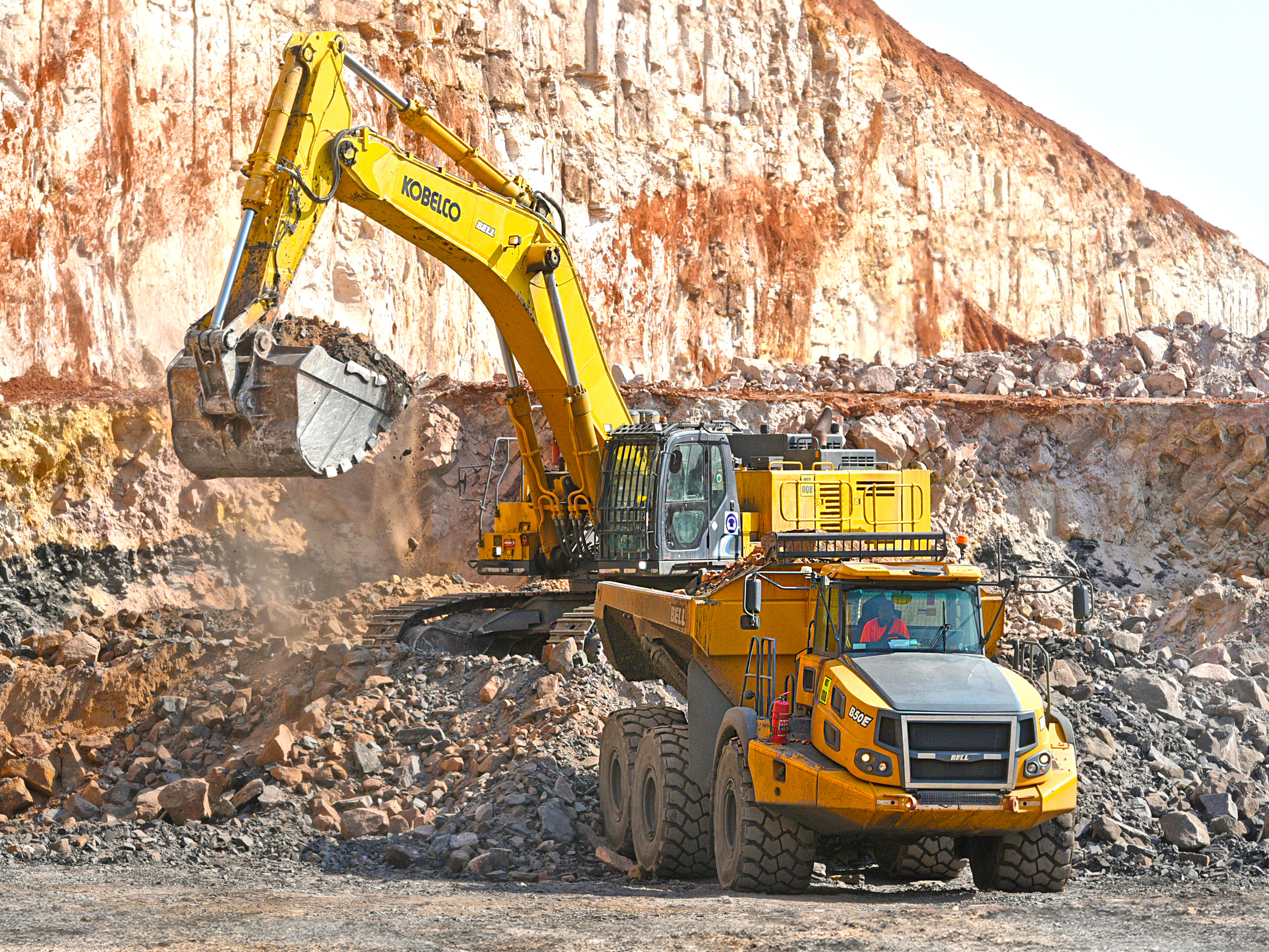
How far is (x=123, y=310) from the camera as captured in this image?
2183 centimetres

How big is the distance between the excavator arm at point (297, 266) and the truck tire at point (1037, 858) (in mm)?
5841

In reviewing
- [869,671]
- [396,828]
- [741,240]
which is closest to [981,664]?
[869,671]

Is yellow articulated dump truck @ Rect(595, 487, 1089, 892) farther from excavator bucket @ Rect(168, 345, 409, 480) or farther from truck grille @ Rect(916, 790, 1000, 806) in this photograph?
excavator bucket @ Rect(168, 345, 409, 480)

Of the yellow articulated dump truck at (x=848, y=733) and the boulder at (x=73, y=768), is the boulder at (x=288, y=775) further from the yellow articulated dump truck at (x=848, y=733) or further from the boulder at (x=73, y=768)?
the yellow articulated dump truck at (x=848, y=733)

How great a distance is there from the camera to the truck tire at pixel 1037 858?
849cm

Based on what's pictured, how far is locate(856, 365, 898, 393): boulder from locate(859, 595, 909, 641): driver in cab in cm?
1864

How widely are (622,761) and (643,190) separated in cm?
2468

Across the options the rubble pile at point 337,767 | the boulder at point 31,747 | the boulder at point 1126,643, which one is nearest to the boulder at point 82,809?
the rubble pile at point 337,767

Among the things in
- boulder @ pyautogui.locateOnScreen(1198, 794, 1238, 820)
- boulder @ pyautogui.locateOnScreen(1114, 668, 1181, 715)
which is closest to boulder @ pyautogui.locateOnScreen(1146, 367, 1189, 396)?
boulder @ pyautogui.locateOnScreen(1114, 668, 1181, 715)

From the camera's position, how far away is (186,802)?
10.9 m

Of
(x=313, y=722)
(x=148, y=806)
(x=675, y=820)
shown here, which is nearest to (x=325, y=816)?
(x=313, y=722)

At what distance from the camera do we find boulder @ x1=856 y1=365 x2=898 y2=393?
2711 centimetres

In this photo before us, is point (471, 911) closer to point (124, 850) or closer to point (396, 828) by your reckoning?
point (396, 828)

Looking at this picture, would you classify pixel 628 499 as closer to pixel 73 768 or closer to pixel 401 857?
pixel 401 857
